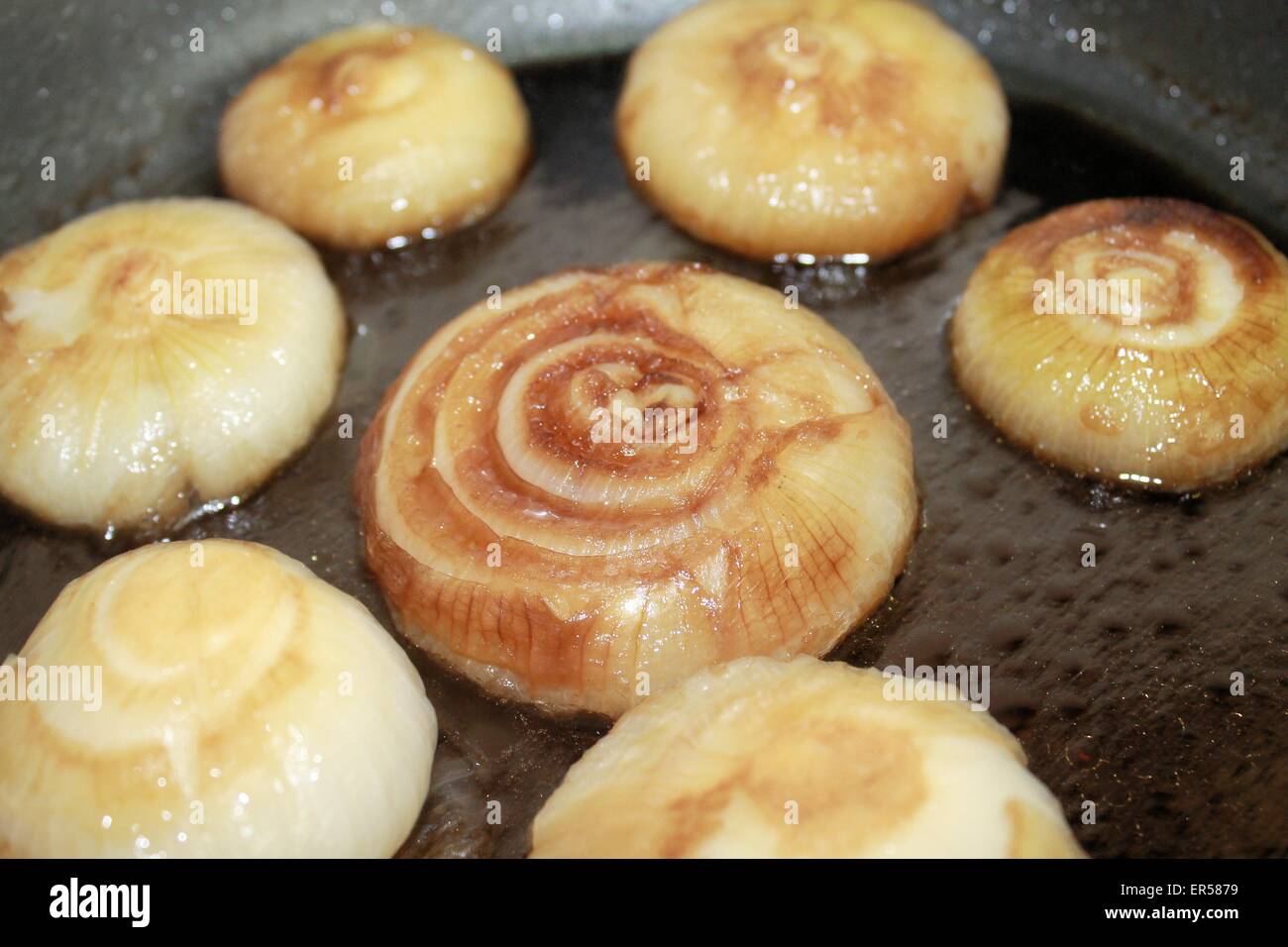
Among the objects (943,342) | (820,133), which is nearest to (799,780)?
(943,342)

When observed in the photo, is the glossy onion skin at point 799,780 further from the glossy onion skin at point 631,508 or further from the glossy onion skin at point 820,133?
the glossy onion skin at point 820,133

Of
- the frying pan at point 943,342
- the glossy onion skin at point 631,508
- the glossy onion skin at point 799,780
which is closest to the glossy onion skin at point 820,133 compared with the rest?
the frying pan at point 943,342

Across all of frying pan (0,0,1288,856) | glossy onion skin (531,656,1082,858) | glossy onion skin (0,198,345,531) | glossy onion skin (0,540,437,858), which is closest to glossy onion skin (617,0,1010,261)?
frying pan (0,0,1288,856)

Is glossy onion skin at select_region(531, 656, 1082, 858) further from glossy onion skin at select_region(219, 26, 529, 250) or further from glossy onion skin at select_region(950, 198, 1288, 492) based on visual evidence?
glossy onion skin at select_region(219, 26, 529, 250)

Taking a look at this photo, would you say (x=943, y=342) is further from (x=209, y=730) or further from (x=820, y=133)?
(x=209, y=730)

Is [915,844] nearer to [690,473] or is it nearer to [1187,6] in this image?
[690,473]
